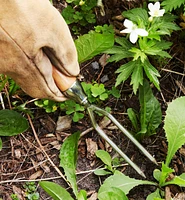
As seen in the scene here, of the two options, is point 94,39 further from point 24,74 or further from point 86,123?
point 24,74

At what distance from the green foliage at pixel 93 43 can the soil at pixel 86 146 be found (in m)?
0.11

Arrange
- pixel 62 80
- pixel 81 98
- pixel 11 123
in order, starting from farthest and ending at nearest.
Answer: pixel 11 123
pixel 81 98
pixel 62 80

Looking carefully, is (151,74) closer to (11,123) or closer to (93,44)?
(93,44)

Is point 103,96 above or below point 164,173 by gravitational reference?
above

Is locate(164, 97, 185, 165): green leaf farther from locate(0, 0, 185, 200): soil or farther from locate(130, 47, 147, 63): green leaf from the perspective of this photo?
locate(130, 47, 147, 63): green leaf

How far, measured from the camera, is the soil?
182cm

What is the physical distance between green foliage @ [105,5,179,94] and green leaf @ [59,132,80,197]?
32 cm

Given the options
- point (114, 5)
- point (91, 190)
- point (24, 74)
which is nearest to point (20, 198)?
point (91, 190)

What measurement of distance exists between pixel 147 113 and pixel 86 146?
320 millimetres

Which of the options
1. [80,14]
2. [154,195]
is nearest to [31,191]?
[154,195]

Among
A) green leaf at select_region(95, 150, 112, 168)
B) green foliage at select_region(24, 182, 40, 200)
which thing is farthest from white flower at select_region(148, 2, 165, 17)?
green foliage at select_region(24, 182, 40, 200)

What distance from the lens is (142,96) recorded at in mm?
1846

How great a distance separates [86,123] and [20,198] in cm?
46

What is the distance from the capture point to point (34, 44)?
1177mm
